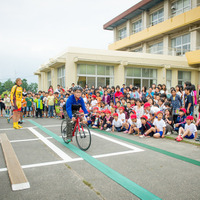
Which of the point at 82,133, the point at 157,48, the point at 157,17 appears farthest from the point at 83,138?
the point at 157,17

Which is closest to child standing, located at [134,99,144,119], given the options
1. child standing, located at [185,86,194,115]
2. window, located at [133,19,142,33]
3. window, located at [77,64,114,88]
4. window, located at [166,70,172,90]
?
child standing, located at [185,86,194,115]

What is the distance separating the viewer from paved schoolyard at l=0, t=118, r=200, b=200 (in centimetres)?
319

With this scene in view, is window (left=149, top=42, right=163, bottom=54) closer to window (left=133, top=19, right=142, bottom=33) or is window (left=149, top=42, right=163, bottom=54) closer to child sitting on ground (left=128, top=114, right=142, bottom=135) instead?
window (left=133, top=19, right=142, bottom=33)

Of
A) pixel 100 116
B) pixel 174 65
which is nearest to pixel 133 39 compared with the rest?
pixel 174 65

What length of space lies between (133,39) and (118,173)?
29325 mm

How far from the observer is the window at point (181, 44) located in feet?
82.8

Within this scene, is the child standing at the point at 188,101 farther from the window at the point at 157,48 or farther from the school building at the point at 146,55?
the window at the point at 157,48

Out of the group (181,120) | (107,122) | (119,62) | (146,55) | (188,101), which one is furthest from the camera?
(146,55)

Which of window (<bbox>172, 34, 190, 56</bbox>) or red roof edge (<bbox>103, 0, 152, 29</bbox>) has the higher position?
red roof edge (<bbox>103, 0, 152, 29</bbox>)

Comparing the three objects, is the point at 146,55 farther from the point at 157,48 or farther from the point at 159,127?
the point at 159,127

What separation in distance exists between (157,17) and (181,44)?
235 inches

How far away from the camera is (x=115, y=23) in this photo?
3431cm

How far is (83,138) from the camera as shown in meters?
5.74

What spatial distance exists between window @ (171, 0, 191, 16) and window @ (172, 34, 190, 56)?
326 cm
